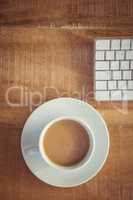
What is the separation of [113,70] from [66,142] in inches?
7.3

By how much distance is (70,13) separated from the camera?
2.62ft

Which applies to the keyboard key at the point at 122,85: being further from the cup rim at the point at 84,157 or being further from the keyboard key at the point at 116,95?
the cup rim at the point at 84,157

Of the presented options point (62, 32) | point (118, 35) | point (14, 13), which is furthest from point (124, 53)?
point (14, 13)

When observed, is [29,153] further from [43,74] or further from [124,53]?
[124,53]

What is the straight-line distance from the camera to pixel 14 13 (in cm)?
79

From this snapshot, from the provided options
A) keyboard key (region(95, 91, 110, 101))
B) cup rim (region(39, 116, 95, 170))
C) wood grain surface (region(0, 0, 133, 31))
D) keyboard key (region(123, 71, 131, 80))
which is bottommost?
cup rim (region(39, 116, 95, 170))

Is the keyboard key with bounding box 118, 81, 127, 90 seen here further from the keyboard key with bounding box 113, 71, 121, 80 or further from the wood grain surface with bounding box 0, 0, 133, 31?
the wood grain surface with bounding box 0, 0, 133, 31

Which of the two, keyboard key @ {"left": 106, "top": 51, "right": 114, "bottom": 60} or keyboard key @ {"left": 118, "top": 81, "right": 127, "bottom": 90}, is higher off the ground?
keyboard key @ {"left": 106, "top": 51, "right": 114, "bottom": 60}

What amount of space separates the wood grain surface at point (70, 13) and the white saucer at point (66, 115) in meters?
0.18

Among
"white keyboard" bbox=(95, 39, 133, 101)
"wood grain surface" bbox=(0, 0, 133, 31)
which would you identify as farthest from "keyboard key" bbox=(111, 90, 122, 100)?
"wood grain surface" bbox=(0, 0, 133, 31)

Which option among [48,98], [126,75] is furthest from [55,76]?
[126,75]

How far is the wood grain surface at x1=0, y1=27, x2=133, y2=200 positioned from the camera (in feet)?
2.53

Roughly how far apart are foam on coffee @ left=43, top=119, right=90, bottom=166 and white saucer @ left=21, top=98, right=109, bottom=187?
2 cm

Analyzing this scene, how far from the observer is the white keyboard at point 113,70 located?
30.5 inches
